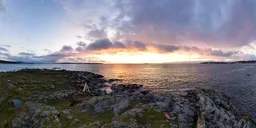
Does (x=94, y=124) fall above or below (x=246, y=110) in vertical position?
above

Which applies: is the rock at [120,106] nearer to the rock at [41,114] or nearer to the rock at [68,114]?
the rock at [68,114]

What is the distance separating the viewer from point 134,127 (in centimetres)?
1681

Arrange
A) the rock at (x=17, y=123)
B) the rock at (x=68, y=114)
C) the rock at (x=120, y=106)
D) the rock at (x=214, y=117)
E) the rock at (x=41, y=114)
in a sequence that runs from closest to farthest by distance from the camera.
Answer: the rock at (x=17, y=123)
the rock at (x=41, y=114)
the rock at (x=68, y=114)
the rock at (x=214, y=117)
the rock at (x=120, y=106)

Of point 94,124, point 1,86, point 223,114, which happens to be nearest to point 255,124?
point 223,114

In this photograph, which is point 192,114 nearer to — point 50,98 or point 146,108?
point 146,108

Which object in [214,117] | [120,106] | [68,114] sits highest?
[120,106]

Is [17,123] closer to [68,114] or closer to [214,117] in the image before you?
[68,114]

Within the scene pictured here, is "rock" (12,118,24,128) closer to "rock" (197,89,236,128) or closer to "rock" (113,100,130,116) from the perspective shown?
"rock" (113,100,130,116)

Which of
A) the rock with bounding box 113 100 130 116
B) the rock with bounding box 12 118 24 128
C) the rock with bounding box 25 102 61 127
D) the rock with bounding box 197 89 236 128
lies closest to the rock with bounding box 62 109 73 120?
the rock with bounding box 25 102 61 127

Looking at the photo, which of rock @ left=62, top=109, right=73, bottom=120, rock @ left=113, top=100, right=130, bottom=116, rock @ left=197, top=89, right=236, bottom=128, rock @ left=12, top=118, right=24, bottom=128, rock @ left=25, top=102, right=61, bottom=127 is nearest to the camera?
rock @ left=12, top=118, right=24, bottom=128

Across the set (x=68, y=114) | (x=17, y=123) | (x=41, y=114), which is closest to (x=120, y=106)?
(x=68, y=114)

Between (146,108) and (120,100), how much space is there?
5164 millimetres

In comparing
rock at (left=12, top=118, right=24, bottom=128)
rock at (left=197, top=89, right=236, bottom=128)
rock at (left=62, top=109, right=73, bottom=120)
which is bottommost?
→ rock at (left=197, top=89, right=236, bottom=128)

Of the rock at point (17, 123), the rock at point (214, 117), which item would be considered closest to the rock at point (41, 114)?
the rock at point (17, 123)
